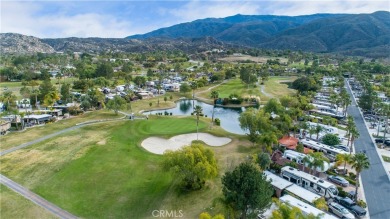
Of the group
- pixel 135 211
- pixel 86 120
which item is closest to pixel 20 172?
pixel 135 211

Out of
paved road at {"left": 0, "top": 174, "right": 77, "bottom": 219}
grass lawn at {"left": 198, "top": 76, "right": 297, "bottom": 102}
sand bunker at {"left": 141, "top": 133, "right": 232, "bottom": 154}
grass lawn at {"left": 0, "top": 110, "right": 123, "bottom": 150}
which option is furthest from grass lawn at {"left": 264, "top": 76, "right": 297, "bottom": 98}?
paved road at {"left": 0, "top": 174, "right": 77, "bottom": 219}

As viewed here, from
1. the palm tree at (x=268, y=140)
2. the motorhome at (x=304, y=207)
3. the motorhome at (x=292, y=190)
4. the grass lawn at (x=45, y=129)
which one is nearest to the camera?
the motorhome at (x=304, y=207)

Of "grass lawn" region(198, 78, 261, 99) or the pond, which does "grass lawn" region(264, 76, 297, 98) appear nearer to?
"grass lawn" region(198, 78, 261, 99)

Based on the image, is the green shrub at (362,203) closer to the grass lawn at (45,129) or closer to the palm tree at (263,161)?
the palm tree at (263,161)

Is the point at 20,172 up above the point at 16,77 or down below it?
below

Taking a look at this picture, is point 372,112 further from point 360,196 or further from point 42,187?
point 42,187

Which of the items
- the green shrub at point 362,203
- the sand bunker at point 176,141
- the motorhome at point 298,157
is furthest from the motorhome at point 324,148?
the sand bunker at point 176,141
